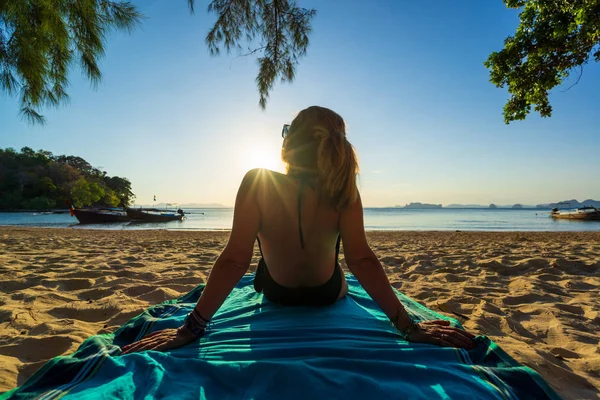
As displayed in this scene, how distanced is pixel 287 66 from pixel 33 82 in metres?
3.50

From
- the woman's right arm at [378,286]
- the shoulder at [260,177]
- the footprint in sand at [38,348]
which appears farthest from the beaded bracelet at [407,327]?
the footprint in sand at [38,348]

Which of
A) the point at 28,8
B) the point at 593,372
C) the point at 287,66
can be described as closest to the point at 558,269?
the point at 593,372

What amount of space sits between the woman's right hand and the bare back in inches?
21.3

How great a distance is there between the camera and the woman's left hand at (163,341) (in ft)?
4.40

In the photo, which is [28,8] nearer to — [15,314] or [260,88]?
[260,88]

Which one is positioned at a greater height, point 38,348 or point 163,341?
point 163,341

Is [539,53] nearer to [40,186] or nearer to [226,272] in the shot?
[226,272]

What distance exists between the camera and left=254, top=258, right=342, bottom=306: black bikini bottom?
176 cm

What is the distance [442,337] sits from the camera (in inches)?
55.6

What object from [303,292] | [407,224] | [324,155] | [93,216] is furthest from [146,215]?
[324,155]

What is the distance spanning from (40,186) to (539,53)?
184ft

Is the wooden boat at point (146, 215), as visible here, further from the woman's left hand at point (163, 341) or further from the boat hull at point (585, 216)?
the boat hull at point (585, 216)

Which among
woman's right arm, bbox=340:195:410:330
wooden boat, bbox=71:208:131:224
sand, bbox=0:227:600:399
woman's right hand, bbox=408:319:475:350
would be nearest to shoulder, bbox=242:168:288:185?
woman's right arm, bbox=340:195:410:330

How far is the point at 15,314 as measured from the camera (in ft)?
7.28
